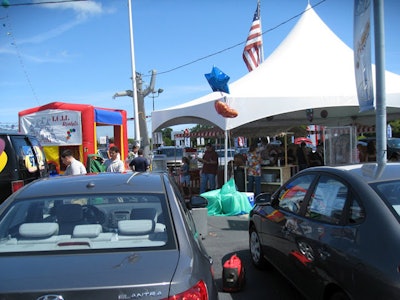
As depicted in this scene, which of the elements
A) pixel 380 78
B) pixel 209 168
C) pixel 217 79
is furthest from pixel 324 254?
pixel 209 168

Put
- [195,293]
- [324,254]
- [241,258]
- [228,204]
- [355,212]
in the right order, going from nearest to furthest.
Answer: [195,293], [355,212], [324,254], [241,258], [228,204]

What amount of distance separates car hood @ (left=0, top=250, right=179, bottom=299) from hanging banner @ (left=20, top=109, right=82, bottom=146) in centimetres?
842

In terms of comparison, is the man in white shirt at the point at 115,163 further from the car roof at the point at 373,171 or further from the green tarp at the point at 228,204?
the car roof at the point at 373,171

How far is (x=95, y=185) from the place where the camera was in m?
3.18

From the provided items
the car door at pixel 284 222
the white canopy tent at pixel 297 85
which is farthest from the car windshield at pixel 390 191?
the white canopy tent at pixel 297 85

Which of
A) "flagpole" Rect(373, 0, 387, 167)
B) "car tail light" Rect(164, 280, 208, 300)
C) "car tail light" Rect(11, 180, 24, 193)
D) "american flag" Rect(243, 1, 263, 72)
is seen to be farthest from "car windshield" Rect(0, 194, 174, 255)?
"american flag" Rect(243, 1, 263, 72)

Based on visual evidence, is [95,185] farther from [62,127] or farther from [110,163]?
[62,127]

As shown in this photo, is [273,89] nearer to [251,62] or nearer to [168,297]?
[251,62]

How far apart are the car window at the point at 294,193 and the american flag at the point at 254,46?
10441 mm

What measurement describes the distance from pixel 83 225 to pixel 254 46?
12.9 meters

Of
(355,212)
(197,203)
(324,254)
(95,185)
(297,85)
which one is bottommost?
(324,254)

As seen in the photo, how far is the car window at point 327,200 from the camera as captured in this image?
3221 millimetres

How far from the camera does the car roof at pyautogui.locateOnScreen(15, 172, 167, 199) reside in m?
3.05

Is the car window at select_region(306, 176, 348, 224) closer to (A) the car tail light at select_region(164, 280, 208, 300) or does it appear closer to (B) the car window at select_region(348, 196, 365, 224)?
(B) the car window at select_region(348, 196, 365, 224)
